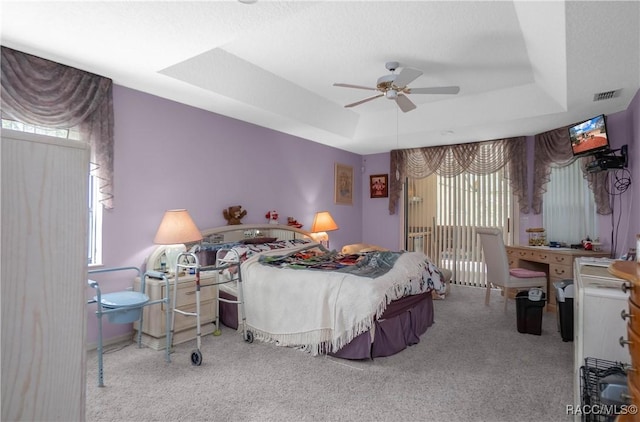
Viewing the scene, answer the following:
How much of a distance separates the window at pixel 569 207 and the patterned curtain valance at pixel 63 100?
5540 mm

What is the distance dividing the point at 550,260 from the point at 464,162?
2.01m

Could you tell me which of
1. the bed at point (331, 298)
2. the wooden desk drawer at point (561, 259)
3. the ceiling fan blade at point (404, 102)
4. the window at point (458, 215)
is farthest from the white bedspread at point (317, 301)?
the window at point (458, 215)

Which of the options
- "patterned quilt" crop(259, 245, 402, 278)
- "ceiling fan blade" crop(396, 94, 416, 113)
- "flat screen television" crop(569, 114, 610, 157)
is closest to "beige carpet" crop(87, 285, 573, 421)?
"patterned quilt" crop(259, 245, 402, 278)

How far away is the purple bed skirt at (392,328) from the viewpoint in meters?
2.90

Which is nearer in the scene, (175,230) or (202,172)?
(175,230)

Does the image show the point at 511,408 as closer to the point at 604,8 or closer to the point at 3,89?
the point at 604,8

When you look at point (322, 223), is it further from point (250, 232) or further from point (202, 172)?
point (202, 172)

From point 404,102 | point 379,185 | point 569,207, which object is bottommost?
point 569,207

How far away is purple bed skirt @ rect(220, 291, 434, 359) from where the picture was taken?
2898 millimetres

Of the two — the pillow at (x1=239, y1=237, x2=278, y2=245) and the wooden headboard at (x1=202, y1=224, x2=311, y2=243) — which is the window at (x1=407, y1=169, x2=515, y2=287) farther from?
the pillow at (x1=239, y1=237, x2=278, y2=245)

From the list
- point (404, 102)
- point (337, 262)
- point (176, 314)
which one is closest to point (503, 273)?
point (337, 262)

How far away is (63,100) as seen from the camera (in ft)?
9.70

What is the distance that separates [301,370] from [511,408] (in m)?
1.45

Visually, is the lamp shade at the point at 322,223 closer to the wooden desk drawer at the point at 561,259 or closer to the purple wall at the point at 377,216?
the purple wall at the point at 377,216
